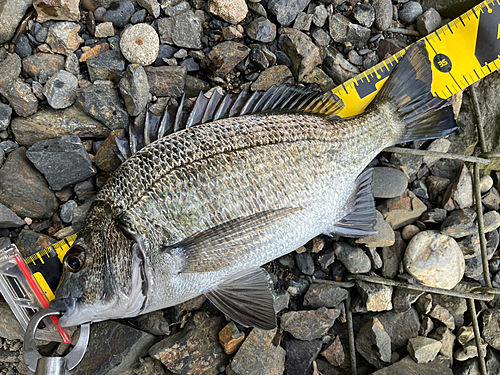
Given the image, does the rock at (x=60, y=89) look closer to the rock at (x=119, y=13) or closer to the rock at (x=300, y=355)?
the rock at (x=119, y=13)

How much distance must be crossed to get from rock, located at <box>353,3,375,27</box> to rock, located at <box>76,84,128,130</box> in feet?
5.47

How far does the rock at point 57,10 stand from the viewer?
2.15 metres

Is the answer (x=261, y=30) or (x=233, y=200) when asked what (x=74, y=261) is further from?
(x=261, y=30)

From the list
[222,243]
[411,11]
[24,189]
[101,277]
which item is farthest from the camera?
[411,11]

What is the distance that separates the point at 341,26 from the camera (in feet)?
7.98

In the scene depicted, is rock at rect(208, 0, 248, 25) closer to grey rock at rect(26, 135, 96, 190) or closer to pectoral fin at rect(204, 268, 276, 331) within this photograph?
grey rock at rect(26, 135, 96, 190)

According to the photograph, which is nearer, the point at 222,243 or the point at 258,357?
the point at 222,243

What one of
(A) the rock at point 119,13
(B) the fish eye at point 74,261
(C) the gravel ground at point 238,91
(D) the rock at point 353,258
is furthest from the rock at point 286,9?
(B) the fish eye at point 74,261

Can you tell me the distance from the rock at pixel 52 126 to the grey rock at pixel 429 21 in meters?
2.21

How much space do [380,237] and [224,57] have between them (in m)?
1.49

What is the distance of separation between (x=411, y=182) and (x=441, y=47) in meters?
0.92

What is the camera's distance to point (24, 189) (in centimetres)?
212

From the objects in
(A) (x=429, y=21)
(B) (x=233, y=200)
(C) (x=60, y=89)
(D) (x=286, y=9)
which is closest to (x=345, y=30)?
(D) (x=286, y=9)

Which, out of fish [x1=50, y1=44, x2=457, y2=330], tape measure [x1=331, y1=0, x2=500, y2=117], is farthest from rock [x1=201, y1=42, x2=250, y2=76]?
tape measure [x1=331, y1=0, x2=500, y2=117]
